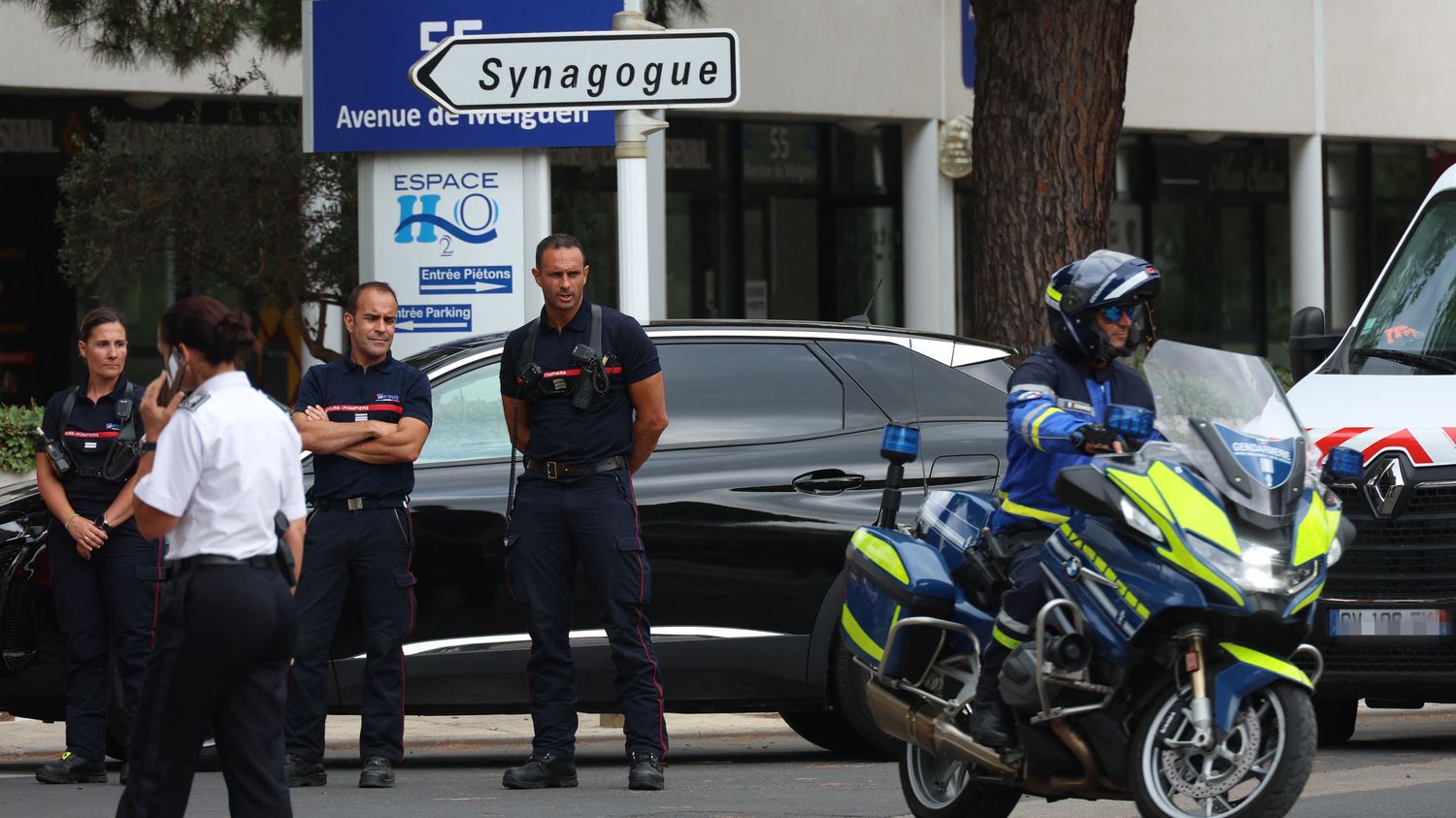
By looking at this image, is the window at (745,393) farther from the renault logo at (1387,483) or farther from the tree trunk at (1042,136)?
the tree trunk at (1042,136)

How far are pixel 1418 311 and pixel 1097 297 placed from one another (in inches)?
155

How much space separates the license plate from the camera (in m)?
8.70

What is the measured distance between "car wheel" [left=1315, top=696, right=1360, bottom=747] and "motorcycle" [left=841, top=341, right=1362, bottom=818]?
136 inches

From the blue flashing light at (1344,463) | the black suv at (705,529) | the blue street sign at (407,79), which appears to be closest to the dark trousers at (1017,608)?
the blue flashing light at (1344,463)

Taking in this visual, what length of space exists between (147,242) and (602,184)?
5231 mm

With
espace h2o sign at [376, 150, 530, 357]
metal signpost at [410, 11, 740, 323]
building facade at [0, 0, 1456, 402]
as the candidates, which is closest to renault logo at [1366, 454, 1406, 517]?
metal signpost at [410, 11, 740, 323]

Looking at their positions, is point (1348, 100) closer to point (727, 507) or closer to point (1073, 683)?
point (727, 507)

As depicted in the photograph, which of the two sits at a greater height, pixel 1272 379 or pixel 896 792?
pixel 1272 379

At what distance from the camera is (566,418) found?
7992 millimetres

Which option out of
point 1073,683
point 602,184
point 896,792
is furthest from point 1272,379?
point 602,184

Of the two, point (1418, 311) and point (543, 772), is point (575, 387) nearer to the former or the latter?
point (543, 772)

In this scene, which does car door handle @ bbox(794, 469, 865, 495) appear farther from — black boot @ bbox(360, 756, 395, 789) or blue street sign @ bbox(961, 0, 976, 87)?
blue street sign @ bbox(961, 0, 976, 87)

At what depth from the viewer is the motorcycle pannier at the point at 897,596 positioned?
21.5 ft

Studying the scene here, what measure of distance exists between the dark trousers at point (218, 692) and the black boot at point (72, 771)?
113 inches
